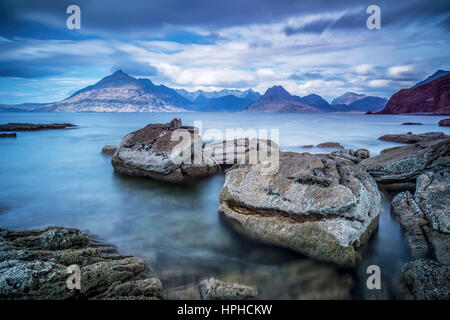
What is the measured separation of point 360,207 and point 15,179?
14.8 metres

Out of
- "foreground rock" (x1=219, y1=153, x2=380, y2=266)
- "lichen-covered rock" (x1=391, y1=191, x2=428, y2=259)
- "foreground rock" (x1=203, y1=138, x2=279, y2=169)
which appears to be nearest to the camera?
"foreground rock" (x1=219, y1=153, x2=380, y2=266)

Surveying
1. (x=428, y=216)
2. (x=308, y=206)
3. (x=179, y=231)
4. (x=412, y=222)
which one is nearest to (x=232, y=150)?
(x=179, y=231)

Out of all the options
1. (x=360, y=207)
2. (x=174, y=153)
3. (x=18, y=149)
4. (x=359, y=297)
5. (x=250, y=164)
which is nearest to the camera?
(x=359, y=297)

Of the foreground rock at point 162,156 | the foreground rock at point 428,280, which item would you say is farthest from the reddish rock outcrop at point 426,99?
the foreground rock at point 428,280

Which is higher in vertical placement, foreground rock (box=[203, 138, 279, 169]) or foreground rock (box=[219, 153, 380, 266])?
foreground rock (box=[203, 138, 279, 169])

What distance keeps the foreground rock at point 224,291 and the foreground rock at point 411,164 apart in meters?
7.93

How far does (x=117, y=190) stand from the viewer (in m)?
10.7

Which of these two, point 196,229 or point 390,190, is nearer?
point 196,229

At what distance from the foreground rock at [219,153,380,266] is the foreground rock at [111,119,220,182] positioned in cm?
428

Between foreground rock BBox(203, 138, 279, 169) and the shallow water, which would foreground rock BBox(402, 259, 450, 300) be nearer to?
the shallow water

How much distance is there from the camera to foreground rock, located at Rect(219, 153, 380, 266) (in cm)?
550

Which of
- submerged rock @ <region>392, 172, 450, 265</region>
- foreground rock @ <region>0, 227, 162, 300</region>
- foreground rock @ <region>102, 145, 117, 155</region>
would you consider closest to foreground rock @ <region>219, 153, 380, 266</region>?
submerged rock @ <region>392, 172, 450, 265</region>

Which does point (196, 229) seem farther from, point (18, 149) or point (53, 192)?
point (18, 149)

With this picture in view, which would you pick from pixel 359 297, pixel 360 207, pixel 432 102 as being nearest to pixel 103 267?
pixel 359 297
